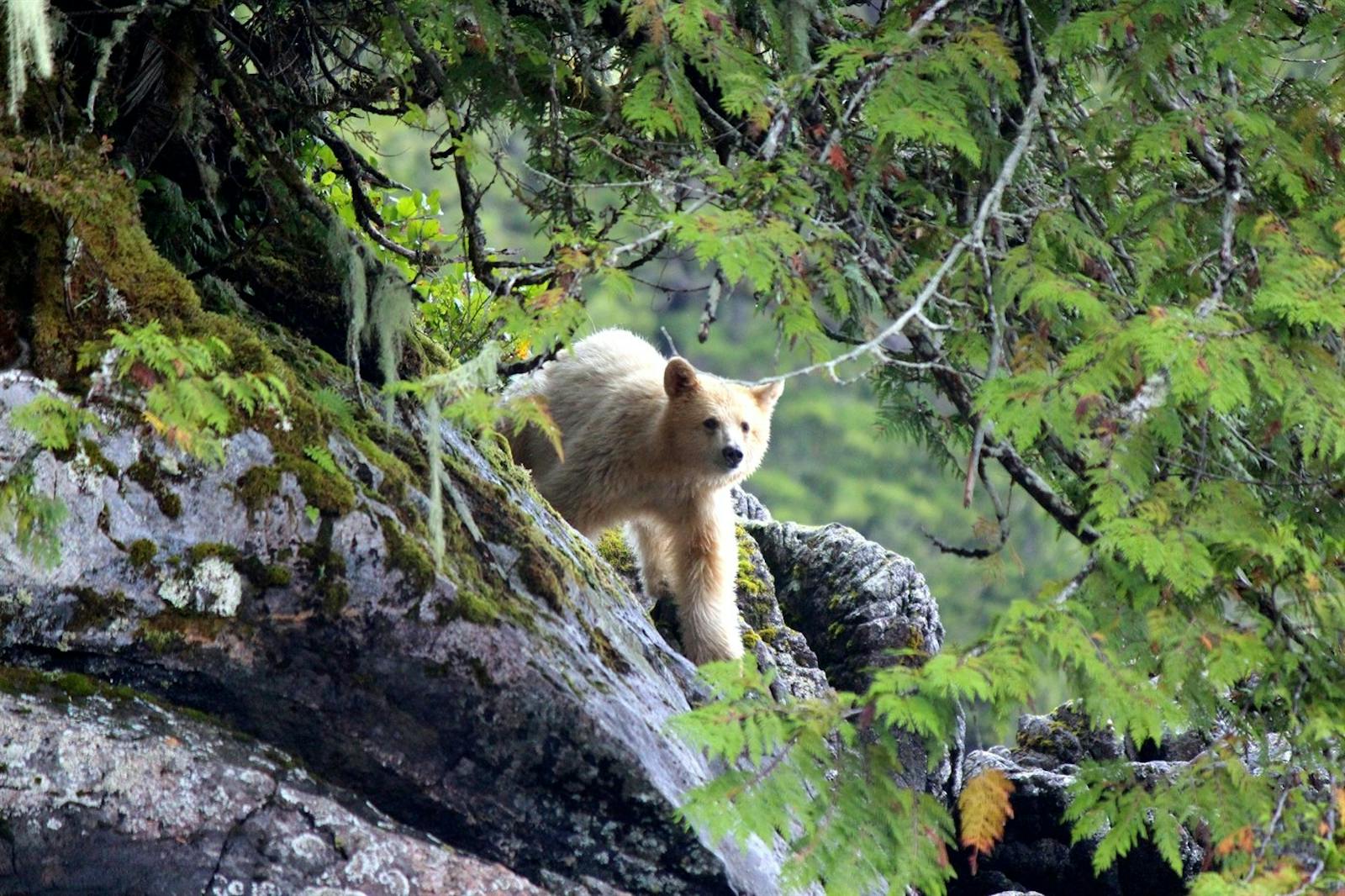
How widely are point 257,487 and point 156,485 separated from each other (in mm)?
295

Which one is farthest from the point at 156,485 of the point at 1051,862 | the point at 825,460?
the point at 825,460

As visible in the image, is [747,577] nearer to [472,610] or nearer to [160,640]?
[472,610]

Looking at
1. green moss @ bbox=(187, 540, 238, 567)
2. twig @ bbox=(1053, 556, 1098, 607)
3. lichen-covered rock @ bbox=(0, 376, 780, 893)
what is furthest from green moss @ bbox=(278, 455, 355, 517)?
twig @ bbox=(1053, 556, 1098, 607)

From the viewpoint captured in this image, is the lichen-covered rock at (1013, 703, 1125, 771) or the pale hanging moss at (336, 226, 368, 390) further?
the lichen-covered rock at (1013, 703, 1125, 771)

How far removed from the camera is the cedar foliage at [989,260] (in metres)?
3.66

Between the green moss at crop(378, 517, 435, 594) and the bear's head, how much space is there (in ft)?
12.2

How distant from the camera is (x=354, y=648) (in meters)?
4.12

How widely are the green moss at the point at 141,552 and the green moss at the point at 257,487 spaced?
298mm

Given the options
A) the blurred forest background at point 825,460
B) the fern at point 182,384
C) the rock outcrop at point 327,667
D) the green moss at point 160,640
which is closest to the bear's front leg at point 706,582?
the rock outcrop at point 327,667

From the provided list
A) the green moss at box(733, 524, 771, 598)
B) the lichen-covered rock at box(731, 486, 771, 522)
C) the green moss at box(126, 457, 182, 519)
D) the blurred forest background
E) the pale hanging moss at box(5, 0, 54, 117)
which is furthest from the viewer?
the blurred forest background

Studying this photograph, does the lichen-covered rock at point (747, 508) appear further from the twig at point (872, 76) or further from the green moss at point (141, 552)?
the green moss at point (141, 552)

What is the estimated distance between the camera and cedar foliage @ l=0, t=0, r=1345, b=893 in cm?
366

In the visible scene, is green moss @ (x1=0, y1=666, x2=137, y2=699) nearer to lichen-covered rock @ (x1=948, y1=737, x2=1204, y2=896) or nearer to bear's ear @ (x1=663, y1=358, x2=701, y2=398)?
lichen-covered rock @ (x1=948, y1=737, x2=1204, y2=896)

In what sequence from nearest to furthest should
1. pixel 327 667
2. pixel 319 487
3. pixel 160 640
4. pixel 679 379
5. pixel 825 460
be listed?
pixel 160 640, pixel 327 667, pixel 319 487, pixel 679 379, pixel 825 460
